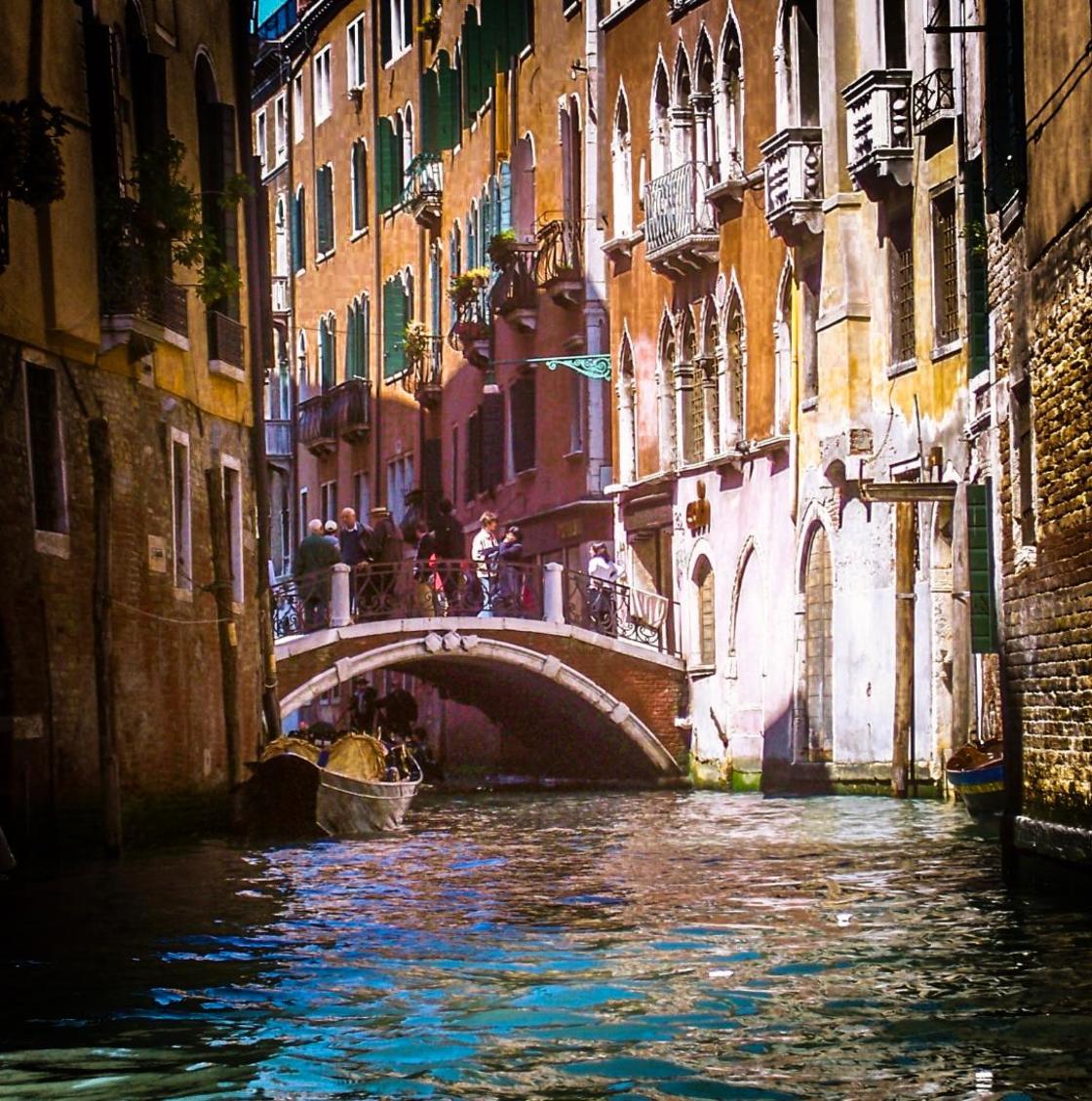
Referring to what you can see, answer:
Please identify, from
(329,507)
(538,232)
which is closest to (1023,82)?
(538,232)

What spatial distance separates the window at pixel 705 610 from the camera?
29656 millimetres

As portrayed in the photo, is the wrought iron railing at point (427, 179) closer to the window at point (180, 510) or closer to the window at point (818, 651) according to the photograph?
the window at point (818, 651)

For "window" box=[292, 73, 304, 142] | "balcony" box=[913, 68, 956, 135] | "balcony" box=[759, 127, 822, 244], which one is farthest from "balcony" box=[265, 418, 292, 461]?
"balcony" box=[913, 68, 956, 135]

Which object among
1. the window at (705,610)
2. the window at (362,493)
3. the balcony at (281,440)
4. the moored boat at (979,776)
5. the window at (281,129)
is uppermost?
the window at (281,129)

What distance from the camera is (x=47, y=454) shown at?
694 inches

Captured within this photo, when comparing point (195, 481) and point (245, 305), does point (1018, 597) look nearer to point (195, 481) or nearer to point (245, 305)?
point (195, 481)

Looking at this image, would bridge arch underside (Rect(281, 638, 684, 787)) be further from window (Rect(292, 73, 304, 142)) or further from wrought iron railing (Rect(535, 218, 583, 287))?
window (Rect(292, 73, 304, 142))

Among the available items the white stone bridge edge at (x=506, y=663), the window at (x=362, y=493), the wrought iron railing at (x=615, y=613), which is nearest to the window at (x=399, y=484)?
the window at (x=362, y=493)

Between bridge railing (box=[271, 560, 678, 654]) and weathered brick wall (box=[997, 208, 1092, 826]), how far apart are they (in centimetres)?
1513

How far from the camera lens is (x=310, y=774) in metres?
20.2

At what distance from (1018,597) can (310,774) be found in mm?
7618

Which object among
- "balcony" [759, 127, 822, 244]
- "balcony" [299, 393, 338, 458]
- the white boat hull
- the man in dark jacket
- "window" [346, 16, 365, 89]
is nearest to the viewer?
the white boat hull

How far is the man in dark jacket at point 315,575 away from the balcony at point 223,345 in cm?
603

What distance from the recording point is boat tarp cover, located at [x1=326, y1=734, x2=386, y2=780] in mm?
22281
